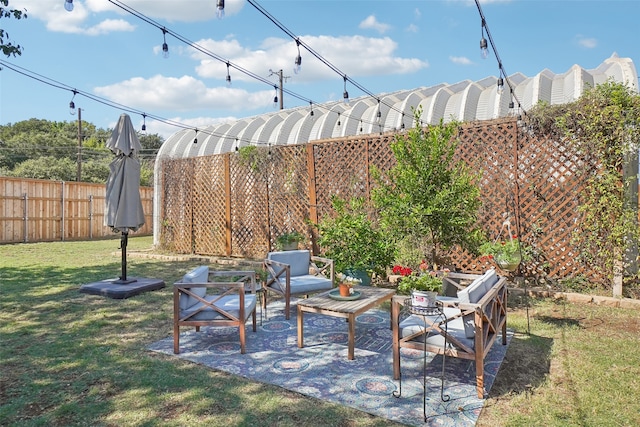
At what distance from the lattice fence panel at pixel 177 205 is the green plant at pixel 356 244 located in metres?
4.63

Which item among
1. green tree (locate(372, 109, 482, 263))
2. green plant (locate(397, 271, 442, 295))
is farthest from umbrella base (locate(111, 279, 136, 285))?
green plant (locate(397, 271, 442, 295))

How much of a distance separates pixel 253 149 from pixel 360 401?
21.0 ft

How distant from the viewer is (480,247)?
5285 mm

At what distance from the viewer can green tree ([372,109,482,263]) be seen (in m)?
4.50

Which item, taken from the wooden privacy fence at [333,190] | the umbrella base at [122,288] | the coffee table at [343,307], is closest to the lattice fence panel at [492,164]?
the wooden privacy fence at [333,190]

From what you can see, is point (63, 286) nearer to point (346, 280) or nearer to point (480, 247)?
point (346, 280)

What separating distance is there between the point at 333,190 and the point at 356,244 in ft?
5.73

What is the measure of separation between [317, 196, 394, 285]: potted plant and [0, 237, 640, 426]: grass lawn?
175 centimetres

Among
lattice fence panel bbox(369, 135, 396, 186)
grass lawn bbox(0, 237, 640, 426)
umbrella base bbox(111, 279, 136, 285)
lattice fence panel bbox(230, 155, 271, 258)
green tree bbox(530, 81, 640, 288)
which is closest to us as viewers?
grass lawn bbox(0, 237, 640, 426)

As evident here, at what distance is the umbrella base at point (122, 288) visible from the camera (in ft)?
17.3

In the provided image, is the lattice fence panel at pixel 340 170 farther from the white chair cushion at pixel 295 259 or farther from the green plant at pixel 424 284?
the green plant at pixel 424 284

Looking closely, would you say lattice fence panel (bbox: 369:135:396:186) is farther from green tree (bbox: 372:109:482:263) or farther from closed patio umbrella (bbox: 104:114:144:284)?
closed patio umbrella (bbox: 104:114:144:284)

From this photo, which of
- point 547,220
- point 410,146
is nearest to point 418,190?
point 410,146

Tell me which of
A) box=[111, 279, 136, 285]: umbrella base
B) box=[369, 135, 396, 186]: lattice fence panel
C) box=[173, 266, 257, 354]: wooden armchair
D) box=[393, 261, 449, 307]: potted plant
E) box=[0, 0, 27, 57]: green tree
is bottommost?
box=[111, 279, 136, 285]: umbrella base
